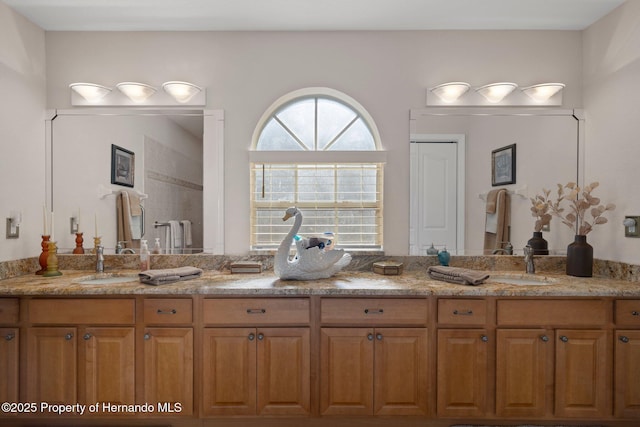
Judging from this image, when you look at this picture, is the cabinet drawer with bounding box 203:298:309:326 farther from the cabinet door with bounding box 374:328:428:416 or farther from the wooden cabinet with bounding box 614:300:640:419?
the wooden cabinet with bounding box 614:300:640:419

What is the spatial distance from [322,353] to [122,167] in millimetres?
1960

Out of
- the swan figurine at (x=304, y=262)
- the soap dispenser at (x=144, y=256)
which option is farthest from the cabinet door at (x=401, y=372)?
the soap dispenser at (x=144, y=256)

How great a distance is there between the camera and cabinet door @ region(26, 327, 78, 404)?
1.93 meters

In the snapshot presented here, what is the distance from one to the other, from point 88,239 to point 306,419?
2.02 m

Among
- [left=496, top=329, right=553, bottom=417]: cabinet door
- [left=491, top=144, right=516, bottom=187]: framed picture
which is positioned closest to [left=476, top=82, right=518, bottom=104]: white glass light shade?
[left=491, top=144, right=516, bottom=187]: framed picture

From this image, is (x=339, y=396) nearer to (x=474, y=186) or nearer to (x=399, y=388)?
(x=399, y=388)

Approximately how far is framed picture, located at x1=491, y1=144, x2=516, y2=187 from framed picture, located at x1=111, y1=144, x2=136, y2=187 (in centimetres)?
268

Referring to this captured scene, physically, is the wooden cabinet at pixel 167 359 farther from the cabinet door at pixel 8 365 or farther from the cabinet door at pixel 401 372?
the cabinet door at pixel 401 372

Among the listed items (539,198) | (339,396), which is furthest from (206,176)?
(539,198)

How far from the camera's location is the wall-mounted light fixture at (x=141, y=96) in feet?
8.13

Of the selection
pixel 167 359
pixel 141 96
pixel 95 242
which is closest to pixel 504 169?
pixel 167 359

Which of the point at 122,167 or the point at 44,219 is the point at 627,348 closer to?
the point at 122,167

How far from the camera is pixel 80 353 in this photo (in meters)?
1.94

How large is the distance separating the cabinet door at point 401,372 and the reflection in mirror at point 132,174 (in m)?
1.50
